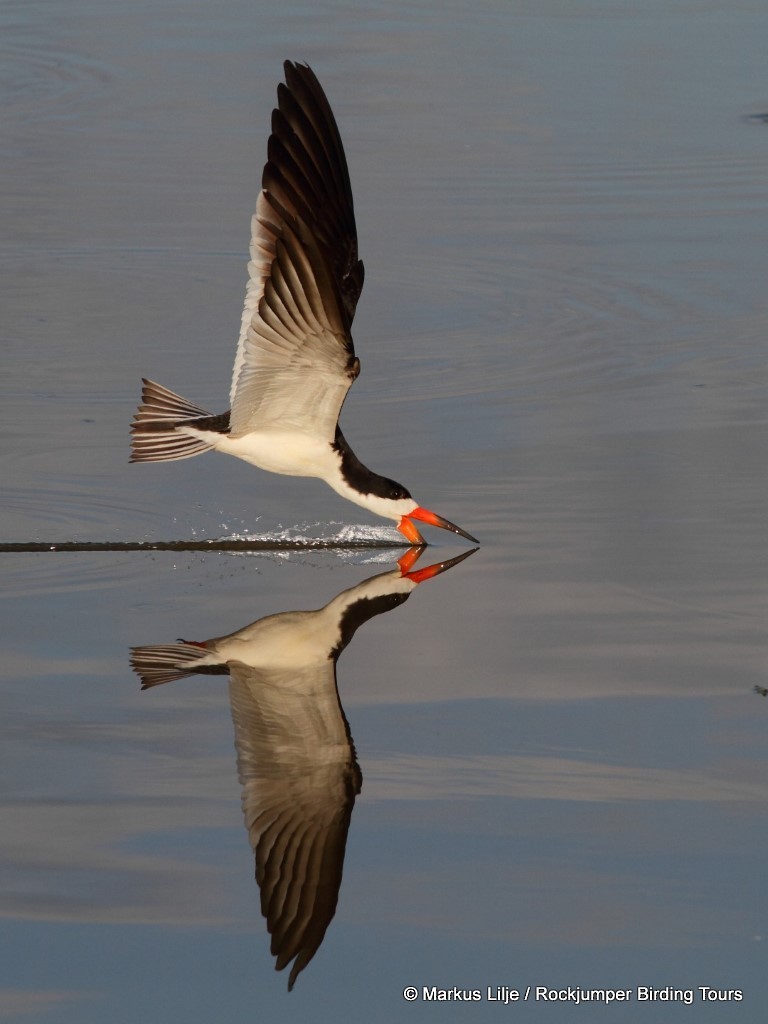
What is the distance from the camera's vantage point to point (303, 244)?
553 cm

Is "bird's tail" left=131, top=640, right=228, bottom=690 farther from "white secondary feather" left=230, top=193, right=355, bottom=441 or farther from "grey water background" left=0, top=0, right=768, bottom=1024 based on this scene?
"white secondary feather" left=230, top=193, right=355, bottom=441

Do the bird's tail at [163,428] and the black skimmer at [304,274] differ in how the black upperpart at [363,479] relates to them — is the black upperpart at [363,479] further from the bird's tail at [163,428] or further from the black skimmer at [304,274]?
the bird's tail at [163,428]

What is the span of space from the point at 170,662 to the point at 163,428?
4.76 ft

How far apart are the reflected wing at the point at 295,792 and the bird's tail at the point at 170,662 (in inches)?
4.0

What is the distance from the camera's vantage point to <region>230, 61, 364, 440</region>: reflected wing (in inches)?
217

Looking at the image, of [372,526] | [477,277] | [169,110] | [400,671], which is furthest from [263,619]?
[169,110]

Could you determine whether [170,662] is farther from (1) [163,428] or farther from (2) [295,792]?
(1) [163,428]

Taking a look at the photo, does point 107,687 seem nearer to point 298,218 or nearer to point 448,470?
point 298,218

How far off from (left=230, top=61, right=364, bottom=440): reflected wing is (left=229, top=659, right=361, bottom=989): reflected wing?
1158 millimetres

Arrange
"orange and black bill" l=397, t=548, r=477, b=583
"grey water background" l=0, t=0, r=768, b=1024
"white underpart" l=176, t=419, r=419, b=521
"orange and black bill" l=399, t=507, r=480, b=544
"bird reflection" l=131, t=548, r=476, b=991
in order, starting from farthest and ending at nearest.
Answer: "white underpart" l=176, t=419, r=419, b=521, "orange and black bill" l=399, t=507, r=480, b=544, "orange and black bill" l=397, t=548, r=477, b=583, "bird reflection" l=131, t=548, r=476, b=991, "grey water background" l=0, t=0, r=768, b=1024

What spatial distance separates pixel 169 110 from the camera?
37.8ft

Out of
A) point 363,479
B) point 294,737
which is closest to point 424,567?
point 363,479

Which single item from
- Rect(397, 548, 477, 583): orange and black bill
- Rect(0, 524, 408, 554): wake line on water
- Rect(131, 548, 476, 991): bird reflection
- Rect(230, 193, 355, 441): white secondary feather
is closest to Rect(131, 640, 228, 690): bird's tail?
Rect(131, 548, 476, 991): bird reflection

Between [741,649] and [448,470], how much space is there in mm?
1747
